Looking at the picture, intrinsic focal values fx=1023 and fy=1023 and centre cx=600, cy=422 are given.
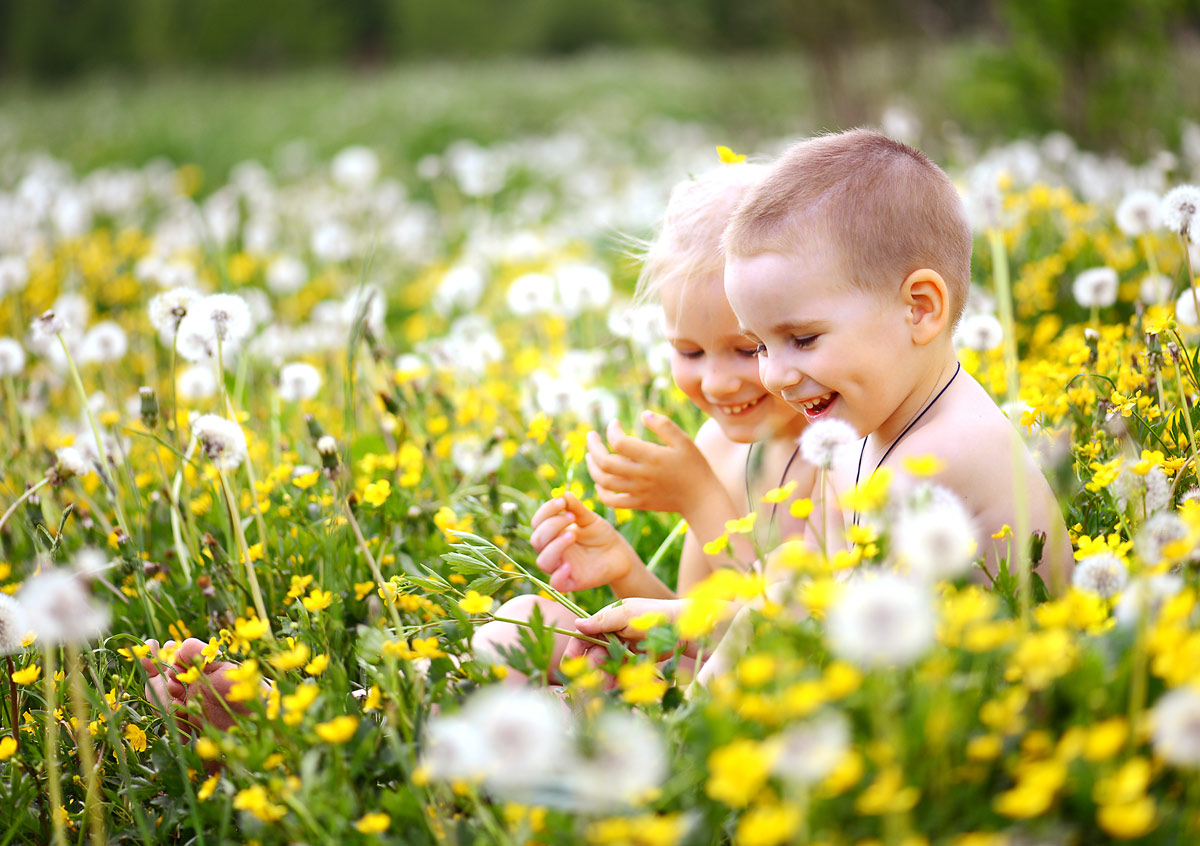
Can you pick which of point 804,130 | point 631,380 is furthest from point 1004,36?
point 631,380

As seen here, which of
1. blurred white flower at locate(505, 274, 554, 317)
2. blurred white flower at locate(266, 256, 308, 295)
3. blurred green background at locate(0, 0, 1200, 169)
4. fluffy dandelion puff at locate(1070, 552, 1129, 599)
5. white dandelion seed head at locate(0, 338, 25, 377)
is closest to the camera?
fluffy dandelion puff at locate(1070, 552, 1129, 599)

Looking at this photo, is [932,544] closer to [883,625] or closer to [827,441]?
[883,625]

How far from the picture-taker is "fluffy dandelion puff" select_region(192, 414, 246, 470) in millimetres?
1670

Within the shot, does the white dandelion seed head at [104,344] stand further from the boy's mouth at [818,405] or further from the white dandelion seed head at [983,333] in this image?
the white dandelion seed head at [983,333]

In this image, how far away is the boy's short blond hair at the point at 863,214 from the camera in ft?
5.23

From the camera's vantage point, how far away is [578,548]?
6.36 feet

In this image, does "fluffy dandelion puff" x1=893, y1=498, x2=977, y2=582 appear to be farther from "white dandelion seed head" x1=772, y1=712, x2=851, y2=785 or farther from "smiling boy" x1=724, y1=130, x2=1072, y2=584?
"smiling boy" x1=724, y1=130, x2=1072, y2=584

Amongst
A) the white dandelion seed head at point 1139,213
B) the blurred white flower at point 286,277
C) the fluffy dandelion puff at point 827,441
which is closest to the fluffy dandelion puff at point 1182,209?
the white dandelion seed head at point 1139,213

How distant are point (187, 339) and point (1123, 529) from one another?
170 cm

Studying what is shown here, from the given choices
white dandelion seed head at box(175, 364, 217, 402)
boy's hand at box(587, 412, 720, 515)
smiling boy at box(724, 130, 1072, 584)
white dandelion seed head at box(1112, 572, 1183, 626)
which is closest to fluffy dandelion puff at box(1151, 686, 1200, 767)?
white dandelion seed head at box(1112, 572, 1183, 626)

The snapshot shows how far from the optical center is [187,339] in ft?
6.51

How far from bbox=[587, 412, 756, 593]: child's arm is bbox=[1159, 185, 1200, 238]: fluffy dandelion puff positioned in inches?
36.4

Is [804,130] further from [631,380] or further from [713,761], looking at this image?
[713,761]

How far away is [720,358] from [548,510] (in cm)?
43
